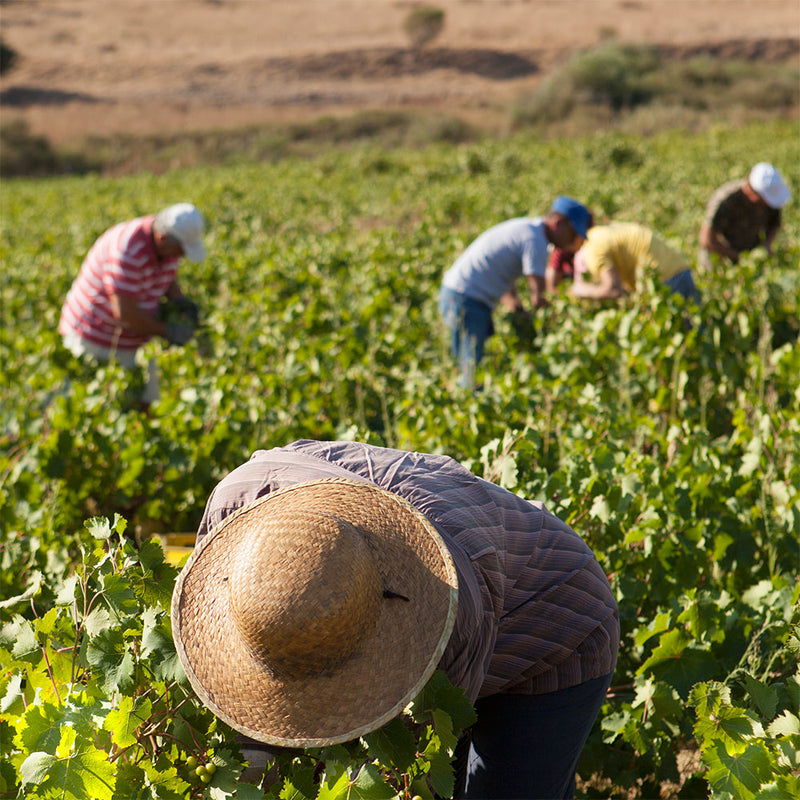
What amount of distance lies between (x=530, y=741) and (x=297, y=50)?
67541 mm

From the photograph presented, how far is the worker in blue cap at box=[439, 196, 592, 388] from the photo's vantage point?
5316 millimetres

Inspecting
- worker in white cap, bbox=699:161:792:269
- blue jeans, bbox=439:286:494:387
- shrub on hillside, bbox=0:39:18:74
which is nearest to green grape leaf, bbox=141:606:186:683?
blue jeans, bbox=439:286:494:387

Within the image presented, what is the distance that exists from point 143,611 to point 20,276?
28.0 feet

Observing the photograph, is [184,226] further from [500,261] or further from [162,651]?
[162,651]

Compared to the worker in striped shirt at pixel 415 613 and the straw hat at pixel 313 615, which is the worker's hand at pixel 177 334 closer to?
the worker in striped shirt at pixel 415 613

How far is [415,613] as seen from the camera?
151cm

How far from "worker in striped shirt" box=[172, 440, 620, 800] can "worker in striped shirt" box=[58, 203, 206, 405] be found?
11.2 feet

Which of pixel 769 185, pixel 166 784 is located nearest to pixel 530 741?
pixel 166 784

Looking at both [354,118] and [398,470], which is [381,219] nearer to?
[398,470]

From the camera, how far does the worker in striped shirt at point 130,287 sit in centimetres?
508

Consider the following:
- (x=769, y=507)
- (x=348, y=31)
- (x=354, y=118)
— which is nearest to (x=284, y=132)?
(x=354, y=118)

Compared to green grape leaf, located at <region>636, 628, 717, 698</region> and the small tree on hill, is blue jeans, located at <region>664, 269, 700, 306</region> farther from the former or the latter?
the small tree on hill

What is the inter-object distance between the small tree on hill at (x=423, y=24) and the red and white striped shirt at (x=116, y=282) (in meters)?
65.0

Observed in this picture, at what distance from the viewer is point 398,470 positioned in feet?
6.14
